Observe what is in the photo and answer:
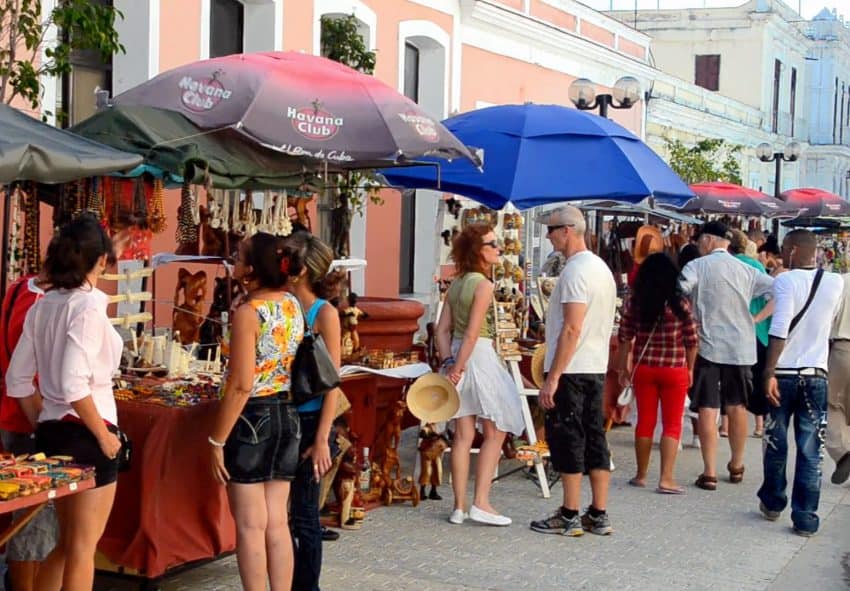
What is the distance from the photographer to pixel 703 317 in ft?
30.3

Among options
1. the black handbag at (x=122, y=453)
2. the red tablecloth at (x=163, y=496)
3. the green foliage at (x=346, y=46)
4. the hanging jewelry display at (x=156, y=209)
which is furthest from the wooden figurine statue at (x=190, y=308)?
the green foliage at (x=346, y=46)

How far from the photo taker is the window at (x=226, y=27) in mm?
12297

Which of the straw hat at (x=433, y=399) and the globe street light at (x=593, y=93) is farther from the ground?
the globe street light at (x=593, y=93)

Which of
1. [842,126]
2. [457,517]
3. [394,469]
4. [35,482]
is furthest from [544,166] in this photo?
[842,126]

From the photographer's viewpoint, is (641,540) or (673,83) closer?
(641,540)

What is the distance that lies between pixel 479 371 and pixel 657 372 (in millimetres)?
1625

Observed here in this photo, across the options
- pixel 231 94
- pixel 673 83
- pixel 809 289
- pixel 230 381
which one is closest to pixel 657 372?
pixel 809 289

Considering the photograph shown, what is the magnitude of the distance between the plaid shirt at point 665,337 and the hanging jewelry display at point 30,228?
428cm

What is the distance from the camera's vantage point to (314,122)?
6938mm

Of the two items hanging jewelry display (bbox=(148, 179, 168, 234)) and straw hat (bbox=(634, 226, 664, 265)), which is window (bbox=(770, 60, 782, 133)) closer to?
straw hat (bbox=(634, 226, 664, 265))

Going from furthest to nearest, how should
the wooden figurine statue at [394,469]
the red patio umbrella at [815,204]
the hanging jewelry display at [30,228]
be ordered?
the red patio umbrella at [815,204] < the wooden figurine statue at [394,469] < the hanging jewelry display at [30,228]

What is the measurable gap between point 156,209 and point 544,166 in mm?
3252

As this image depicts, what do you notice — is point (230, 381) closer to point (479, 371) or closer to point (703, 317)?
point (479, 371)

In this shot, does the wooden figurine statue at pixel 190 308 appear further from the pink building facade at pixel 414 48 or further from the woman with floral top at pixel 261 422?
the woman with floral top at pixel 261 422
